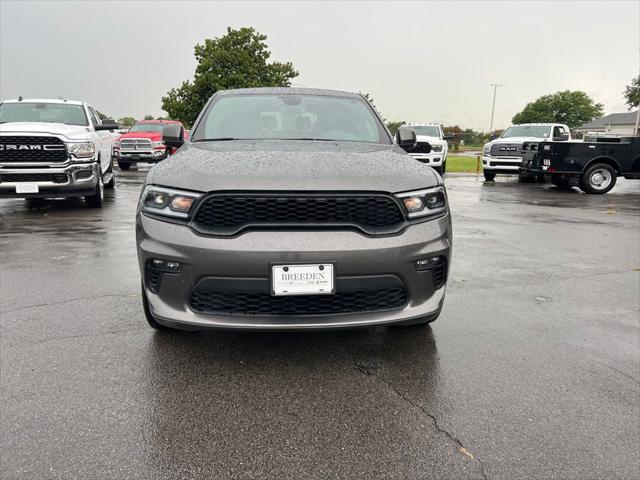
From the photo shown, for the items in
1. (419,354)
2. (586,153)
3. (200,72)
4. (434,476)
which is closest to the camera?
(434,476)

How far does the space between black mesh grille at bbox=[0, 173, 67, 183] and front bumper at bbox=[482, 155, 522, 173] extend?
12978mm

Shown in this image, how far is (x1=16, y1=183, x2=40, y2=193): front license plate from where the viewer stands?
25.6 ft

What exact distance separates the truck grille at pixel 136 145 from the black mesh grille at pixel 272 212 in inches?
664

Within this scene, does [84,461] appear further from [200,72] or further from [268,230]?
[200,72]

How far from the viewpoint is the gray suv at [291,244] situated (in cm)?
246

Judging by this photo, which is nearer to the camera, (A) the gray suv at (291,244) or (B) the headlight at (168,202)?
(A) the gray suv at (291,244)

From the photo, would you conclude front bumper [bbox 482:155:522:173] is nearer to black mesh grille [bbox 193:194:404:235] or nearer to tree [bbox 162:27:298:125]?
black mesh grille [bbox 193:194:404:235]

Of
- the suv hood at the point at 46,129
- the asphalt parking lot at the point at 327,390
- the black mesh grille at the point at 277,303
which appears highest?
the suv hood at the point at 46,129

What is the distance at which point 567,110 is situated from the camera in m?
98.4

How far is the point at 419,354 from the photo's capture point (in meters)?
3.08

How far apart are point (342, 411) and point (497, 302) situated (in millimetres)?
2253

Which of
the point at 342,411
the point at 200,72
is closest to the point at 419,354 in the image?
the point at 342,411

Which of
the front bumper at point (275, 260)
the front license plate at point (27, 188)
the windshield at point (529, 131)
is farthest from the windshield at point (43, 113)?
the windshield at point (529, 131)

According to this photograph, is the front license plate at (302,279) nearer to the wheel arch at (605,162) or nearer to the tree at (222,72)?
the wheel arch at (605,162)
